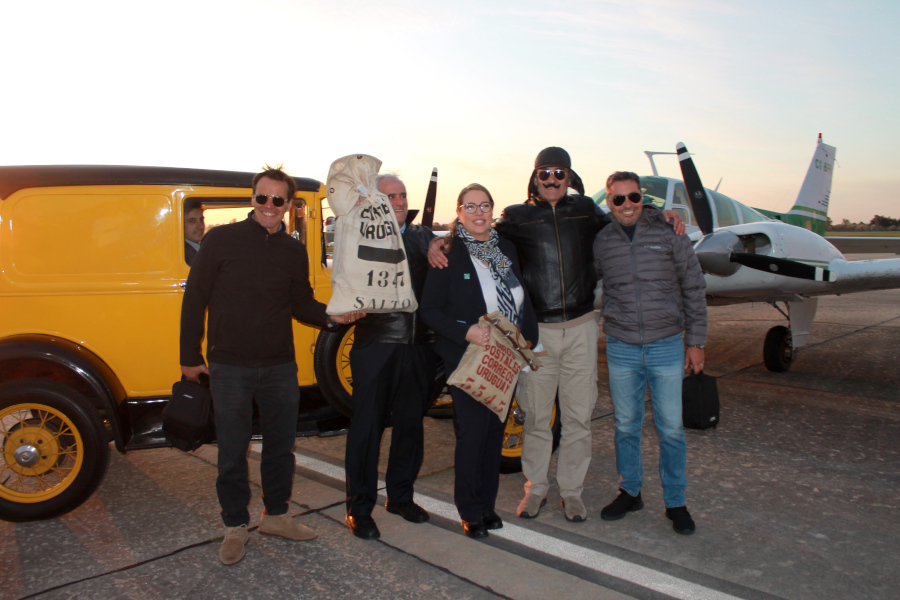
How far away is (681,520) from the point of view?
329 centimetres

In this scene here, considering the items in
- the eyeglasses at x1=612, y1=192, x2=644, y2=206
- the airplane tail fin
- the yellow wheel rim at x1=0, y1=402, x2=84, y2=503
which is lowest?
the yellow wheel rim at x1=0, y1=402, x2=84, y2=503

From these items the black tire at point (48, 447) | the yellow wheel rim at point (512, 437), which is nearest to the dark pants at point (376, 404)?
the yellow wheel rim at point (512, 437)

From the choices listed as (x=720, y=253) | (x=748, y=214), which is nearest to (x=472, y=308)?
(x=720, y=253)

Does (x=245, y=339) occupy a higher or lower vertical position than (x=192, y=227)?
lower

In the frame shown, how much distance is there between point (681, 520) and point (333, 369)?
2.34 metres

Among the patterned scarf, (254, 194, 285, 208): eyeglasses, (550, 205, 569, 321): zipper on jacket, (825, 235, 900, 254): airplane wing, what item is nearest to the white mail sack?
(254, 194, 285, 208): eyeglasses

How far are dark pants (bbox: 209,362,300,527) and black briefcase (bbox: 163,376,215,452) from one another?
3.0 inches

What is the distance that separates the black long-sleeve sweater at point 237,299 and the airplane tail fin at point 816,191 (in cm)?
1426

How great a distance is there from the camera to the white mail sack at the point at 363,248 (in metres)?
2.99

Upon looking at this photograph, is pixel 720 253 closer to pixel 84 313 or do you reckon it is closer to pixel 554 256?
pixel 554 256

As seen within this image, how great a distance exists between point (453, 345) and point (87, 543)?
2250 millimetres

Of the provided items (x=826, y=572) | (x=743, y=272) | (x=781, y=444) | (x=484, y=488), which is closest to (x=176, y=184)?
(x=484, y=488)

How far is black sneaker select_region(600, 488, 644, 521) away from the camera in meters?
3.44

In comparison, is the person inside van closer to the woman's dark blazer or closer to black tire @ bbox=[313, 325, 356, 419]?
black tire @ bbox=[313, 325, 356, 419]
